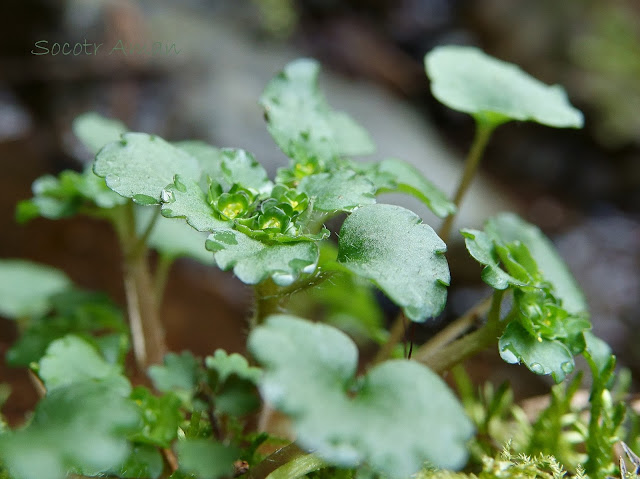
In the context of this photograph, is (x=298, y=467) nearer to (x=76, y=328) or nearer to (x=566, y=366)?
(x=566, y=366)

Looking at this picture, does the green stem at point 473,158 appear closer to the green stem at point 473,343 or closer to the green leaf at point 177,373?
the green stem at point 473,343

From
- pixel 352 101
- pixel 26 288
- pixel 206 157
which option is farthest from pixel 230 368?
pixel 352 101

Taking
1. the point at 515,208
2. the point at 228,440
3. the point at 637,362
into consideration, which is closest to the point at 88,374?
the point at 228,440

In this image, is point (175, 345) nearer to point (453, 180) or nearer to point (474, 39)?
point (453, 180)

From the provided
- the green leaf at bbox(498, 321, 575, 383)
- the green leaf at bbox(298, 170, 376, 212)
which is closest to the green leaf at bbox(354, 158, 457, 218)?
the green leaf at bbox(298, 170, 376, 212)

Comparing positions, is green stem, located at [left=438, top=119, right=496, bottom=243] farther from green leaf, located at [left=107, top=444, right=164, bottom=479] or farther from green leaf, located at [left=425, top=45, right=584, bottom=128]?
green leaf, located at [left=107, top=444, right=164, bottom=479]

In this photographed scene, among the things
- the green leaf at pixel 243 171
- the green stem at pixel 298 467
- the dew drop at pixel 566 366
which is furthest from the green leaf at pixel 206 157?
the dew drop at pixel 566 366
